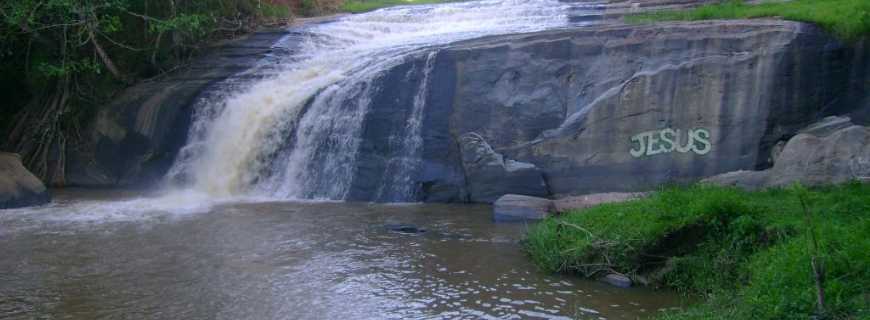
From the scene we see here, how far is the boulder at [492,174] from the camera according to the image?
13.2 metres

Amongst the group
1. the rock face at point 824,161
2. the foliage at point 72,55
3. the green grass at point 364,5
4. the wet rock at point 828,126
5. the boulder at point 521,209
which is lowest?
the boulder at point 521,209

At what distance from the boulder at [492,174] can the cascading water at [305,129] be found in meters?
0.89

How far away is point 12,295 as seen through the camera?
26.0 ft

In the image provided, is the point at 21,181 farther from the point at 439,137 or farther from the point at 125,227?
the point at 439,137

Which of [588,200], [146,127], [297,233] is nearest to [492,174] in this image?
[588,200]

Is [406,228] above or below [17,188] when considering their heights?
below

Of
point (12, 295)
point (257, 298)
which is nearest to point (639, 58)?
point (257, 298)

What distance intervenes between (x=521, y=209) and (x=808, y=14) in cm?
518

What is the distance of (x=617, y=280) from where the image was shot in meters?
8.01

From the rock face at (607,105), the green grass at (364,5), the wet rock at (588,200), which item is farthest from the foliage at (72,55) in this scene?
the wet rock at (588,200)

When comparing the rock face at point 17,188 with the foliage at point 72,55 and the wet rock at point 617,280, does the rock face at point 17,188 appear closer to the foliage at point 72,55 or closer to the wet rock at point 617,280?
the foliage at point 72,55

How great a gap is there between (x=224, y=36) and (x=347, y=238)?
10.8 meters

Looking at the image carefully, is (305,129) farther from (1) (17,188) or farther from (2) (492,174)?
(1) (17,188)

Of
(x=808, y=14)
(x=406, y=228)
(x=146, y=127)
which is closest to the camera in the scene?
(x=406, y=228)
